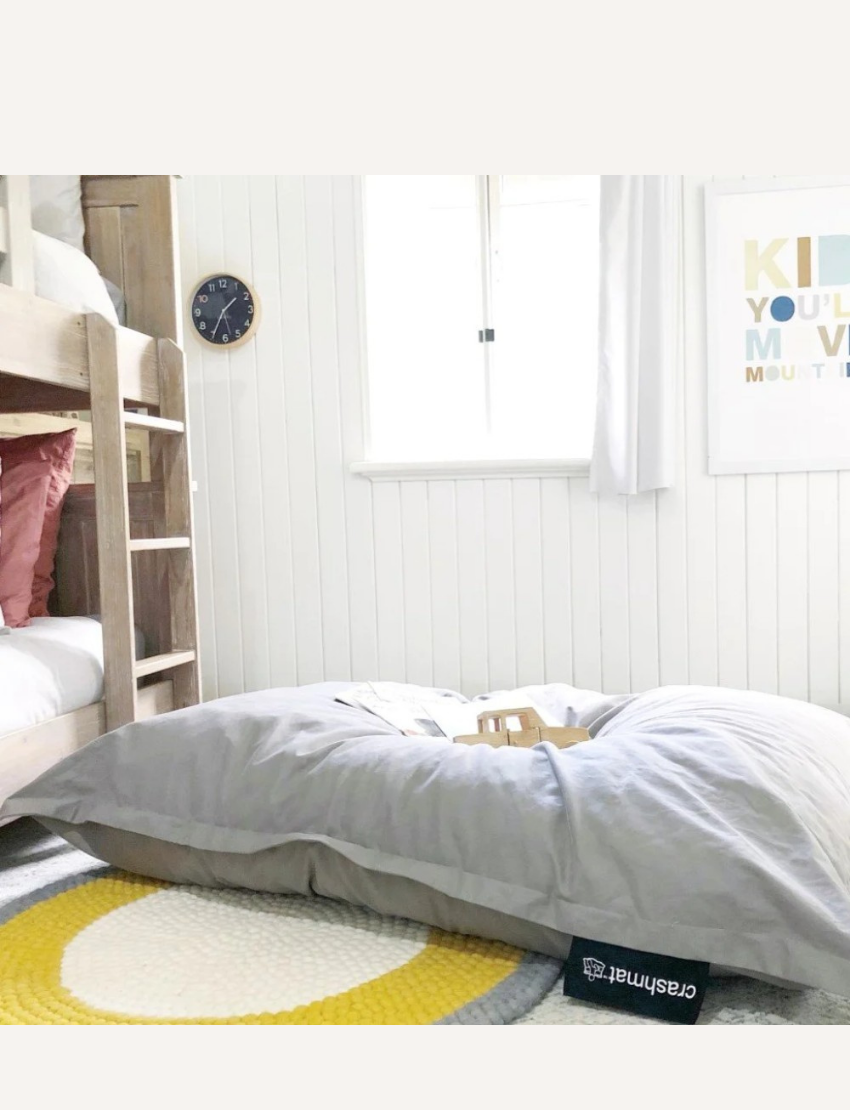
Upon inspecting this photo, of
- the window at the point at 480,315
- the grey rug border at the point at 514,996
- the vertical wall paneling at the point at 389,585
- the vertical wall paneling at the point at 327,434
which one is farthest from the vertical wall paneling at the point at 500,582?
the grey rug border at the point at 514,996

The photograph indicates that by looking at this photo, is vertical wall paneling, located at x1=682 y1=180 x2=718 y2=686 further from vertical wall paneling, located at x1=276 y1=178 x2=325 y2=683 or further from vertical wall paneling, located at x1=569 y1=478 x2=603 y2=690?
vertical wall paneling, located at x1=276 y1=178 x2=325 y2=683

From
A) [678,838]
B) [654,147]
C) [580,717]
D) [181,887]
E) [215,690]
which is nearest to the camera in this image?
[678,838]

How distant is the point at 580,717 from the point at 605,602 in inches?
39.8

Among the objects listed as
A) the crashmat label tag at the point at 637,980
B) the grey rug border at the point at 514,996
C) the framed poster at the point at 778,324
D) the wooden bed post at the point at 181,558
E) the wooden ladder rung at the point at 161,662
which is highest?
the framed poster at the point at 778,324

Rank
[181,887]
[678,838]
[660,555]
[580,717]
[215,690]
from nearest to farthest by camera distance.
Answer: [678,838] < [181,887] < [580,717] < [660,555] < [215,690]

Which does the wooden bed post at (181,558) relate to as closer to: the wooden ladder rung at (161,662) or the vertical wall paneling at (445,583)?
the wooden ladder rung at (161,662)

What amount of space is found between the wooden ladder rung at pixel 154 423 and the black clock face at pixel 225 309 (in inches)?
31.2

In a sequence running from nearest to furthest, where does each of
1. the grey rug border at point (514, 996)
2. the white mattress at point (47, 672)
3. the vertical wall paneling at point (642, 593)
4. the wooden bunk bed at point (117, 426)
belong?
the grey rug border at point (514, 996)
the white mattress at point (47, 672)
the wooden bunk bed at point (117, 426)
the vertical wall paneling at point (642, 593)

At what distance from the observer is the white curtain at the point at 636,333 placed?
259 cm

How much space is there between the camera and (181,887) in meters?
1.41

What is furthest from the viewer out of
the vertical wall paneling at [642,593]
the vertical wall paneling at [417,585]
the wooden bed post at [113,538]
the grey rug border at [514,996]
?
the vertical wall paneling at [417,585]

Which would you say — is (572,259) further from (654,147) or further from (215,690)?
(215,690)

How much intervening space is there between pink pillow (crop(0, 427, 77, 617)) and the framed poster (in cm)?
166

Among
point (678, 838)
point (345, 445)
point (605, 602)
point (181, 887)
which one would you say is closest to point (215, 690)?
point (345, 445)
